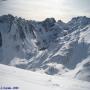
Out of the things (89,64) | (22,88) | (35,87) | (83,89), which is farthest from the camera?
(89,64)

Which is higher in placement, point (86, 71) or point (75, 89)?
point (75, 89)

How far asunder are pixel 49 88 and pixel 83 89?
281 centimetres

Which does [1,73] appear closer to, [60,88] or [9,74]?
[9,74]

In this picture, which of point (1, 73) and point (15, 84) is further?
point (1, 73)

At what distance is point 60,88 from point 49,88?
1712mm

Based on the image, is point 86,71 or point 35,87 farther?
point 86,71

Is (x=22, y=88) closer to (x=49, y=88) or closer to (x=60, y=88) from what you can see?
(x=49, y=88)

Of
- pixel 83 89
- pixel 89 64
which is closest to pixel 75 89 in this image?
pixel 83 89

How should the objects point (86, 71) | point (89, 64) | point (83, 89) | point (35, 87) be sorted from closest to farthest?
1. point (35, 87)
2. point (83, 89)
3. point (86, 71)
4. point (89, 64)

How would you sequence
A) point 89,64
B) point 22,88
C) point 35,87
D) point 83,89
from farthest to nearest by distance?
point 89,64, point 83,89, point 35,87, point 22,88

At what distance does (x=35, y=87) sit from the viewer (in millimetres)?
17969

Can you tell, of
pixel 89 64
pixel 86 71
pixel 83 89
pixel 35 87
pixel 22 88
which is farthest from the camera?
pixel 89 64

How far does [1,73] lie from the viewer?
811 inches

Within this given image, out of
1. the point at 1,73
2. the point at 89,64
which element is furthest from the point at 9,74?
the point at 89,64
